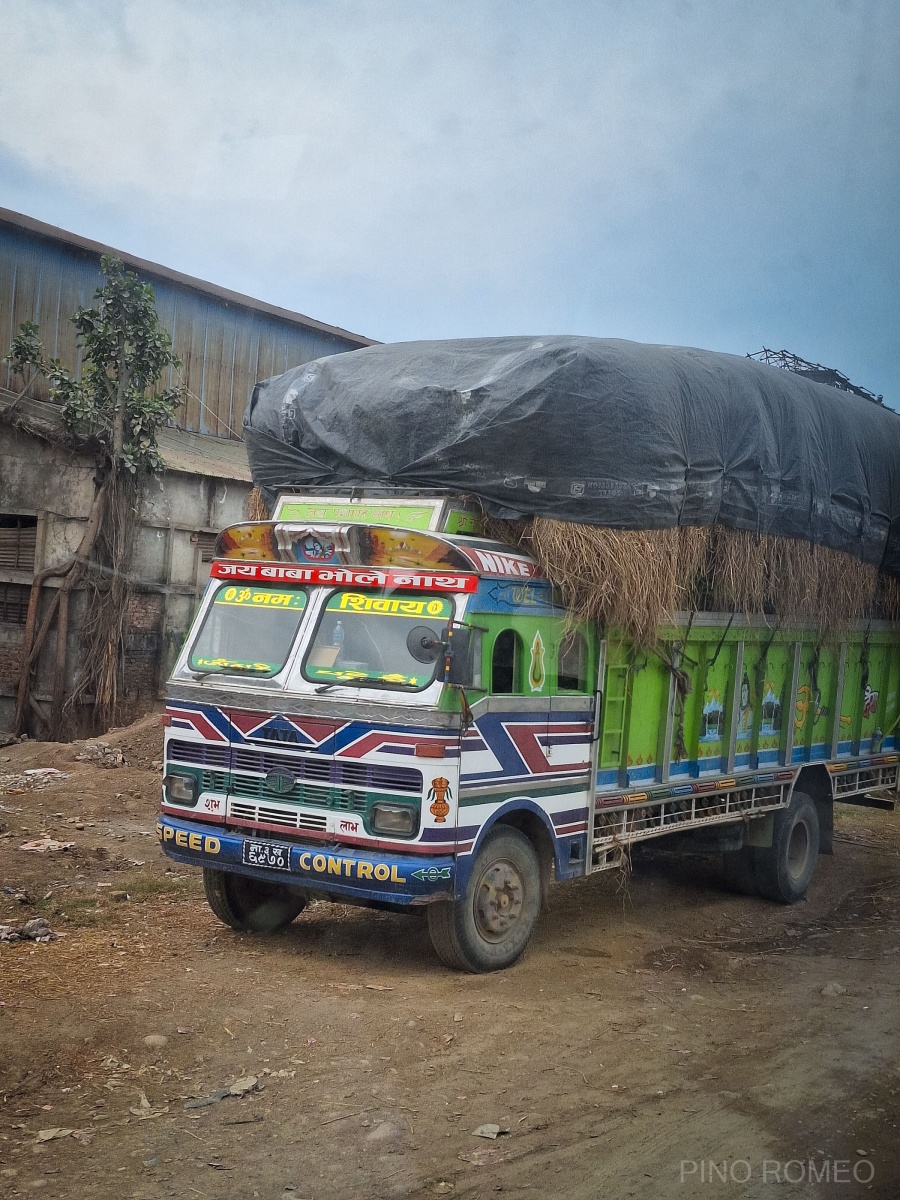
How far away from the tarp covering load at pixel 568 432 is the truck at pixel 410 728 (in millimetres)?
343

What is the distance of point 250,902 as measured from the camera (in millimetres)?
7578

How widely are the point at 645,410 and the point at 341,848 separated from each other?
11.2ft

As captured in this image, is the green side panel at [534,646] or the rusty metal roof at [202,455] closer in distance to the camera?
the green side panel at [534,646]

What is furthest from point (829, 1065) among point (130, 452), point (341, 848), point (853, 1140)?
point (130, 452)

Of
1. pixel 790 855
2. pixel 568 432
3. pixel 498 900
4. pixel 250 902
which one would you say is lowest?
pixel 250 902

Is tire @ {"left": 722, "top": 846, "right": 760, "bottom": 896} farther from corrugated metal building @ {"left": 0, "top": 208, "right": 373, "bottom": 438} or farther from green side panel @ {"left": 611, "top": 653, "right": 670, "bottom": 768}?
corrugated metal building @ {"left": 0, "top": 208, "right": 373, "bottom": 438}

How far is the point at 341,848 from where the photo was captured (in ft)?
21.4

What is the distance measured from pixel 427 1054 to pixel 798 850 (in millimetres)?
5372

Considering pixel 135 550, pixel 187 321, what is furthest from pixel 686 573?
pixel 187 321

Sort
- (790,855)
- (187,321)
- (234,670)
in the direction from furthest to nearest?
(187,321) < (790,855) < (234,670)

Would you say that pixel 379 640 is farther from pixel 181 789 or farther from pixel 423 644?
pixel 181 789

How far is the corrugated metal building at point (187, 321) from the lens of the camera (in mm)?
17250

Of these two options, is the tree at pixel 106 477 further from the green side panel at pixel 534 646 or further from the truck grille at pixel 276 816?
the green side panel at pixel 534 646

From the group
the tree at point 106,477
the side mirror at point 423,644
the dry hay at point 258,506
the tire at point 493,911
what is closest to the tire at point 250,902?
the tire at point 493,911
